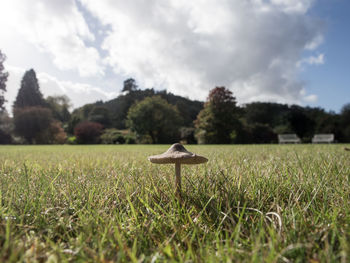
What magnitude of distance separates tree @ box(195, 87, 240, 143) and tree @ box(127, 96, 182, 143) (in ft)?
15.2

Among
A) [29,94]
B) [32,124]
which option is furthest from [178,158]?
[29,94]

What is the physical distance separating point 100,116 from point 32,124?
14065 millimetres

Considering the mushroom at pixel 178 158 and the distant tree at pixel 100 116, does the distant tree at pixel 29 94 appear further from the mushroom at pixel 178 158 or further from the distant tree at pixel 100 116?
the mushroom at pixel 178 158

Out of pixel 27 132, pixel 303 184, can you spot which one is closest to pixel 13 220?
pixel 303 184

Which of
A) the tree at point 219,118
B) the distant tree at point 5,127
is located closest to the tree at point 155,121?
the tree at point 219,118

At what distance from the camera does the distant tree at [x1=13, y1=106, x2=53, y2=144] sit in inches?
1089

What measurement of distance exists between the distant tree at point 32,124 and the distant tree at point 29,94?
1295cm

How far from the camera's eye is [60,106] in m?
46.3

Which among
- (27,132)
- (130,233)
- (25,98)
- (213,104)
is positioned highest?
(25,98)

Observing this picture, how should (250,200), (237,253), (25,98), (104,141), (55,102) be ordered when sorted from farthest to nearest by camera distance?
(55,102) → (25,98) → (104,141) → (250,200) → (237,253)

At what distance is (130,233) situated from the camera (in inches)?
33.0

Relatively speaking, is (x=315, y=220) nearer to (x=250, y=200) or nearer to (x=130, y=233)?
(x=250, y=200)

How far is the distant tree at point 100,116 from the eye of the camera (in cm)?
4075

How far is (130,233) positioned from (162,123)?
25.7 m
